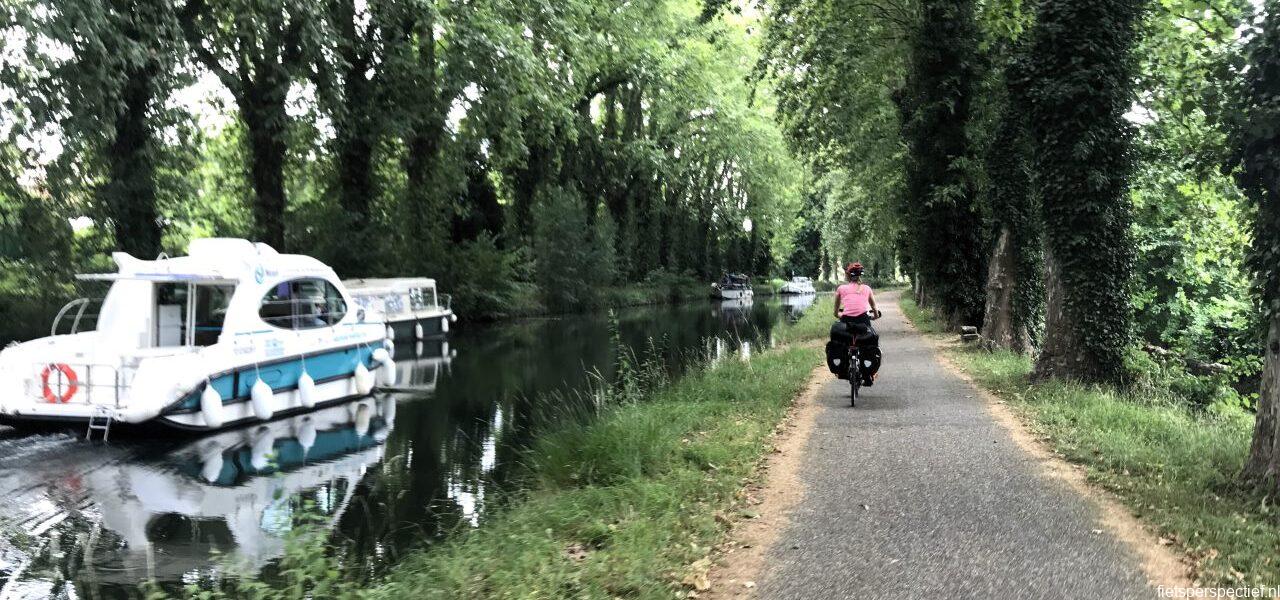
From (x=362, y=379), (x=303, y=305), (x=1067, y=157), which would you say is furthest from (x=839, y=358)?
(x=303, y=305)

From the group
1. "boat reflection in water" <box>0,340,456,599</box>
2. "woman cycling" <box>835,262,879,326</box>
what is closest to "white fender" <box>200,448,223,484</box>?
"boat reflection in water" <box>0,340,456,599</box>

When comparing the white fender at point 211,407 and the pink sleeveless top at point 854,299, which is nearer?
the pink sleeveless top at point 854,299

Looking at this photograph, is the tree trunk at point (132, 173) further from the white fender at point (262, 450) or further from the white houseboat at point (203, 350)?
the white fender at point (262, 450)

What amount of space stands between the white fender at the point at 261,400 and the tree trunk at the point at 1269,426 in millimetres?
12446

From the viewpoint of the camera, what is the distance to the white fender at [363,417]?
43.4 feet

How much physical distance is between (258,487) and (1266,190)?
10107mm

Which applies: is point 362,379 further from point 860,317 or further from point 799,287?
point 799,287

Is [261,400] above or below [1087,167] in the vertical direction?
below

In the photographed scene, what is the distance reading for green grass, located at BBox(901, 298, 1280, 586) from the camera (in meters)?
4.83

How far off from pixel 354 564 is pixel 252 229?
19.5 meters

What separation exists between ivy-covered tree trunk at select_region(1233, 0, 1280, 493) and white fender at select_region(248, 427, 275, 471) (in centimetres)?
1012

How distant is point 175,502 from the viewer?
29.2 ft

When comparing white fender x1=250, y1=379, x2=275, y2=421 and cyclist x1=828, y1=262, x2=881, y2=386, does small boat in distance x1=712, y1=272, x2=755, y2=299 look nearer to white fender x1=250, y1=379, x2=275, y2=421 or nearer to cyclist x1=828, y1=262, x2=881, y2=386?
white fender x1=250, y1=379, x2=275, y2=421

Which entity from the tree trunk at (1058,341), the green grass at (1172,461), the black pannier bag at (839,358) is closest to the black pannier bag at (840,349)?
the black pannier bag at (839,358)
